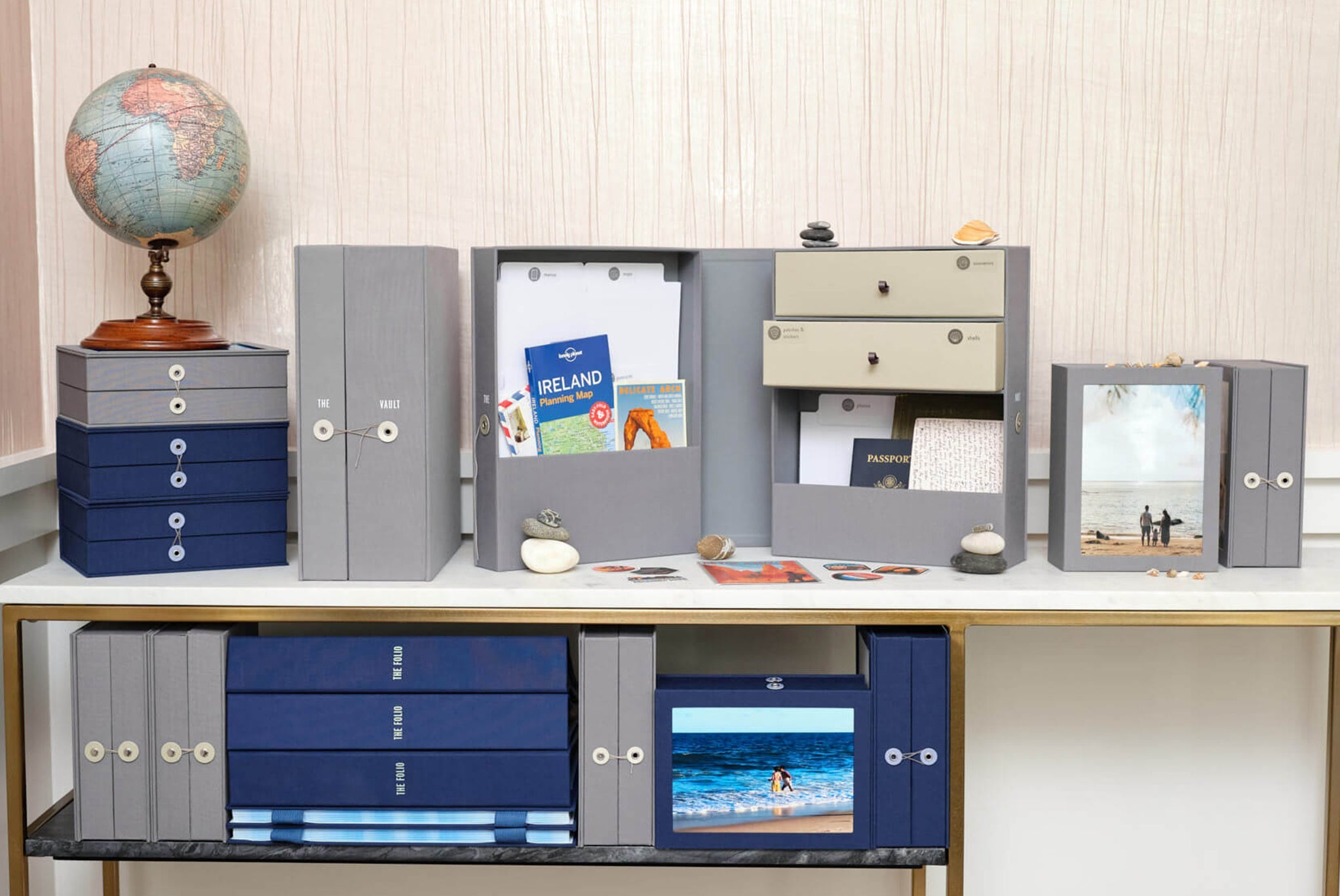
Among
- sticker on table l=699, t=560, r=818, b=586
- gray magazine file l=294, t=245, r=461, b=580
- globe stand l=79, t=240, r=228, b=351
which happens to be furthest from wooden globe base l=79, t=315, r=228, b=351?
sticker on table l=699, t=560, r=818, b=586

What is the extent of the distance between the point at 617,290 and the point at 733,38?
1.53ft

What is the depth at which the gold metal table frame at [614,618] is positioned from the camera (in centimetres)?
137

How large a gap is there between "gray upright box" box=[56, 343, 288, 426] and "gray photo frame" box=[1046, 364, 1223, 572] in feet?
3.44

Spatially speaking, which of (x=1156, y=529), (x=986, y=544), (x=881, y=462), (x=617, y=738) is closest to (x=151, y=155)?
(x=617, y=738)

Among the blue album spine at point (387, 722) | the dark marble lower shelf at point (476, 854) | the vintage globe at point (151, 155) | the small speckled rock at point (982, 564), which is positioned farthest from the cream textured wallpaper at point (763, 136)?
the dark marble lower shelf at point (476, 854)

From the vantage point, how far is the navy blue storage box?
1434mm

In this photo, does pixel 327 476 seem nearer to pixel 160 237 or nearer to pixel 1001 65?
pixel 160 237

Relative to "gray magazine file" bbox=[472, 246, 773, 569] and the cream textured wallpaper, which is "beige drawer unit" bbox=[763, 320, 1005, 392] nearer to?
"gray magazine file" bbox=[472, 246, 773, 569]

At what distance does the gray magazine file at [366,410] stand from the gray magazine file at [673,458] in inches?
3.2

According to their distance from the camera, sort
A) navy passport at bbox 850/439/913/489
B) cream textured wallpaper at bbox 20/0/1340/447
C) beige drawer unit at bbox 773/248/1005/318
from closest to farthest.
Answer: beige drawer unit at bbox 773/248/1005/318 < navy passport at bbox 850/439/913/489 < cream textured wallpaper at bbox 20/0/1340/447

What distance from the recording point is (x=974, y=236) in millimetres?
1491

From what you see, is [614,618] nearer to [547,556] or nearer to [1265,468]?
[547,556]

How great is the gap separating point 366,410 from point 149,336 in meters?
0.32

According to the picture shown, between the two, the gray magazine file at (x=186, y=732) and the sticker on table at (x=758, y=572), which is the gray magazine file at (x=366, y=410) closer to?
the gray magazine file at (x=186, y=732)
